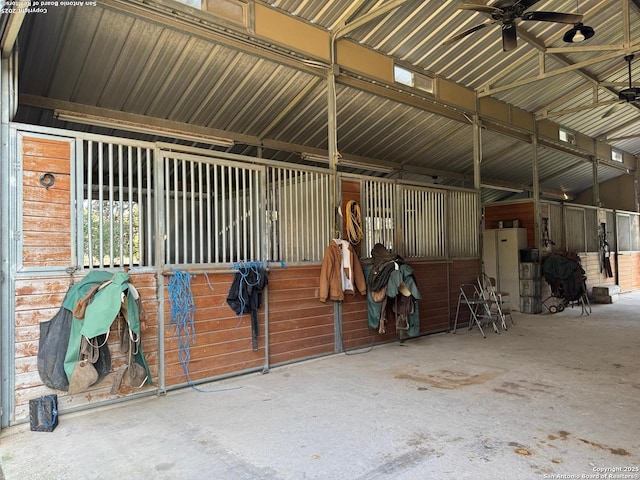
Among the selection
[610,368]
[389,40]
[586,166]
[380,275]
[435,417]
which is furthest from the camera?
[586,166]

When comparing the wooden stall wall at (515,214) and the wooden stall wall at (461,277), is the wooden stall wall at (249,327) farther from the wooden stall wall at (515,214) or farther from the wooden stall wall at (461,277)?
the wooden stall wall at (515,214)

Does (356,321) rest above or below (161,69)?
below

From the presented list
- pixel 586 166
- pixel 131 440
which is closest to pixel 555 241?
pixel 586 166

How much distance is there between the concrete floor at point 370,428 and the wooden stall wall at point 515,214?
4740 mm

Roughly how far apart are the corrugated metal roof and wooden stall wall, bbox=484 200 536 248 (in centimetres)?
113

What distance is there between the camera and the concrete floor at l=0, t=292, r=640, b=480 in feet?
7.54

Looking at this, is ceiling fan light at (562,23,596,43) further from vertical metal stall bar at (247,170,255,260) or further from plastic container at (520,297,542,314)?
plastic container at (520,297,542,314)

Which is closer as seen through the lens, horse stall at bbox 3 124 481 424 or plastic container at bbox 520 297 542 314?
horse stall at bbox 3 124 481 424

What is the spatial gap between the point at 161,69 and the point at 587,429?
4949mm

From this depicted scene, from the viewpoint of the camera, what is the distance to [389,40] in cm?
581

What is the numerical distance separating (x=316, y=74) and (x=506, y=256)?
5.45 meters

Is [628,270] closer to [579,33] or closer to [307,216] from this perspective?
[579,33]

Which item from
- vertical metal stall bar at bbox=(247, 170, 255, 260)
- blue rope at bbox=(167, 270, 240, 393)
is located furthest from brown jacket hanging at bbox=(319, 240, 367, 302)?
blue rope at bbox=(167, 270, 240, 393)

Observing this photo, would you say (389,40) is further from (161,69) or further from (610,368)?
(610,368)
